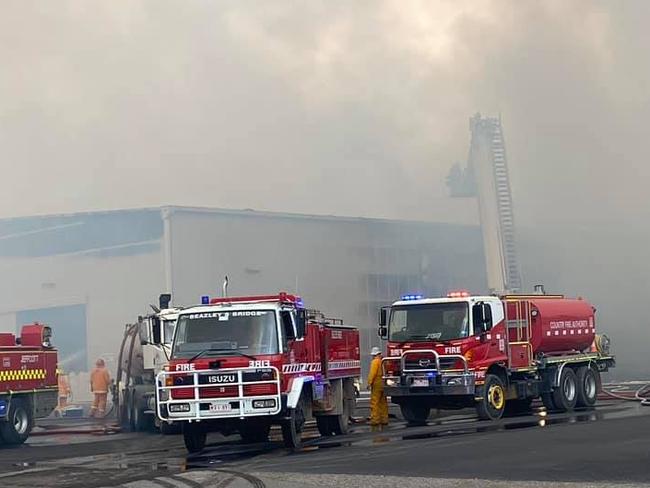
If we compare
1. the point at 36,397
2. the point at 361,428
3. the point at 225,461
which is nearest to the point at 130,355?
the point at 36,397

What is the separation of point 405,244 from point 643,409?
15.1 m

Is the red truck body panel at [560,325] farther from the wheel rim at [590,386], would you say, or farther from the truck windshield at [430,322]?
the truck windshield at [430,322]

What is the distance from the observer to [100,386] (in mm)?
25328

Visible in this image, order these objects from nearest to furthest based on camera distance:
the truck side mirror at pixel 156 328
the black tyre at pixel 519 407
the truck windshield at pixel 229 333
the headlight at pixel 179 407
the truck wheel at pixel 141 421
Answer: the headlight at pixel 179 407 < the truck windshield at pixel 229 333 < the truck side mirror at pixel 156 328 < the black tyre at pixel 519 407 < the truck wheel at pixel 141 421

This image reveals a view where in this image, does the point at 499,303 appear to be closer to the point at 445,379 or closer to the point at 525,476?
the point at 445,379

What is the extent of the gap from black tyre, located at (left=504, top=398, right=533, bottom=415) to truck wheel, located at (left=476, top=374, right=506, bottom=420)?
1.61 meters

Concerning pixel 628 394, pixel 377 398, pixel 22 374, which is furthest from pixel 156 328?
pixel 628 394

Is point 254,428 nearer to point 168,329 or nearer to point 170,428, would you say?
point 168,329

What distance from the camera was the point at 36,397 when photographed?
19406 millimetres

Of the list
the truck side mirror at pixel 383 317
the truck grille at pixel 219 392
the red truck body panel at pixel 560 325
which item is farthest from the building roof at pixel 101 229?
the truck grille at pixel 219 392

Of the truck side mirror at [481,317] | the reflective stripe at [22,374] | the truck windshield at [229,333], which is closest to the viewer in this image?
the truck windshield at [229,333]

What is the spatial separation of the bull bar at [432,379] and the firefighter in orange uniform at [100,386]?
360 inches

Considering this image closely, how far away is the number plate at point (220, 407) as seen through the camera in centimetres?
1436

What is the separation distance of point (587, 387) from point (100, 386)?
442 inches
